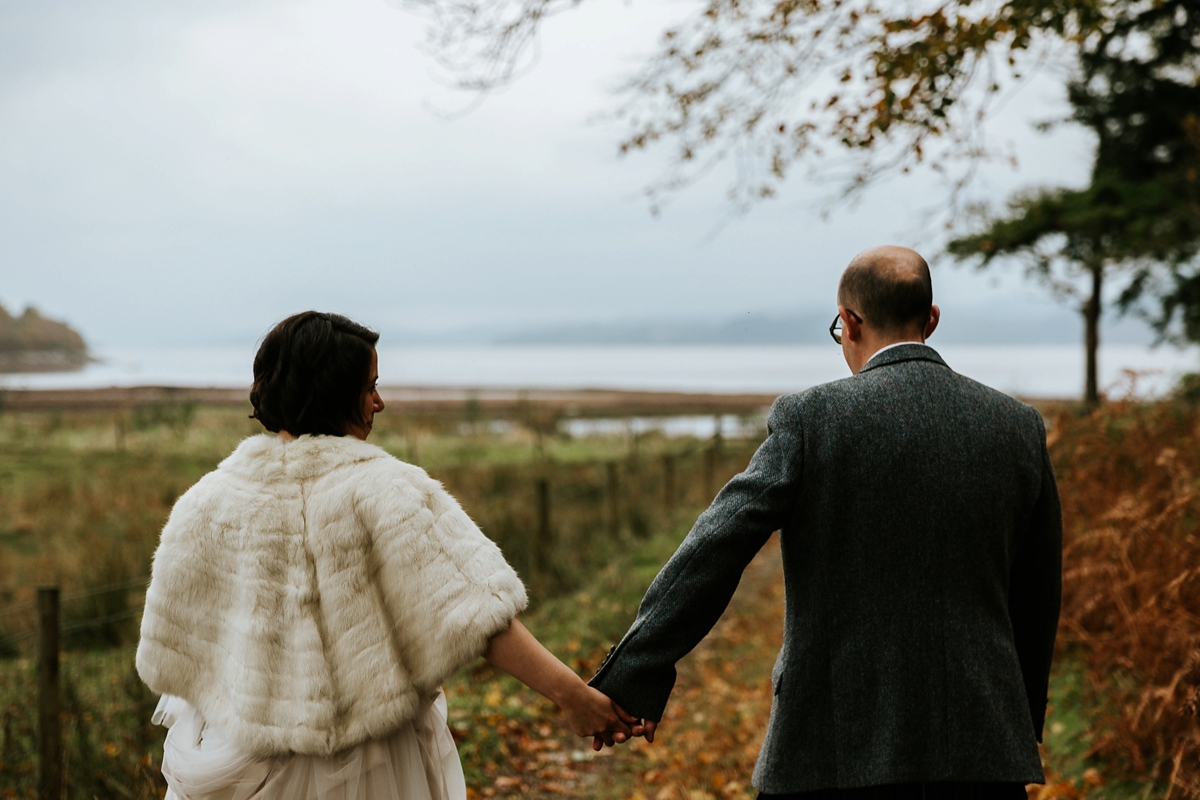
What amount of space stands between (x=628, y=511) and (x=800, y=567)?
1060cm

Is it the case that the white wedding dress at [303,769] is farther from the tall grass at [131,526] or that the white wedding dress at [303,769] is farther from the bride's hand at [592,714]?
the tall grass at [131,526]

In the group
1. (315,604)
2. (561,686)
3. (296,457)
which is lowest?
(561,686)

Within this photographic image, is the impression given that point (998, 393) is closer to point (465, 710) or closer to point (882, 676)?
point (882, 676)

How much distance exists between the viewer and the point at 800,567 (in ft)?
7.12

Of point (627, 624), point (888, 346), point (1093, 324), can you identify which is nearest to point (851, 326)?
point (888, 346)

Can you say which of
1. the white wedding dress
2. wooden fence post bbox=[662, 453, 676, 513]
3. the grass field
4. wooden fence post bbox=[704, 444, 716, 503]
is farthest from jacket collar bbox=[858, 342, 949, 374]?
wooden fence post bbox=[704, 444, 716, 503]

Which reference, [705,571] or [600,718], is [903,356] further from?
[600,718]

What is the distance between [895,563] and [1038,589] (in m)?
0.46

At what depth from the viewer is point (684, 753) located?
533cm

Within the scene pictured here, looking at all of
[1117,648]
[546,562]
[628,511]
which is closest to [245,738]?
[1117,648]

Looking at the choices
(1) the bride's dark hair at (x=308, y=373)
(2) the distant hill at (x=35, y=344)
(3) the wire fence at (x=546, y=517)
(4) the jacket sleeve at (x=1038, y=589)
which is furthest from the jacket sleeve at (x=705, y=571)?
(2) the distant hill at (x=35, y=344)

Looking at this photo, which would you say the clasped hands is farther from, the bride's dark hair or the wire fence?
the wire fence

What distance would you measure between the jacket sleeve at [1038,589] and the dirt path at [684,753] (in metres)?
2.56

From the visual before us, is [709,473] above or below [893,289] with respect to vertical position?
below
